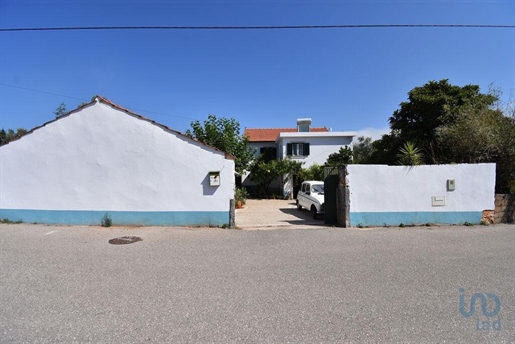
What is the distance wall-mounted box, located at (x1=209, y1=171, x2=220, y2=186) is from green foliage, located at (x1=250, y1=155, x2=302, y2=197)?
41.8 feet

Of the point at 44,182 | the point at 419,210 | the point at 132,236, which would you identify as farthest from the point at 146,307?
the point at 419,210

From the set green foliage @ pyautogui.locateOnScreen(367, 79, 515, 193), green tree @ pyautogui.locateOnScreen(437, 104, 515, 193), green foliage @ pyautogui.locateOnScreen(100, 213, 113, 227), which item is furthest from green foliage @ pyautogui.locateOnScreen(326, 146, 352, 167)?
green foliage @ pyautogui.locateOnScreen(100, 213, 113, 227)

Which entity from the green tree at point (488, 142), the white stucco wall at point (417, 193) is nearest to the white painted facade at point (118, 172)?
the white stucco wall at point (417, 193)

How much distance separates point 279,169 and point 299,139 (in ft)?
13.1

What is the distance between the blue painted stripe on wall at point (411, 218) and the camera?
9.41 m

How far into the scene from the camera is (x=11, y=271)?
16.7ft

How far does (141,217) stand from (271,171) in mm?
13697

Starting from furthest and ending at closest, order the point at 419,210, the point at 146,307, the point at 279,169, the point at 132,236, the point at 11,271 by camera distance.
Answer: the point at 279,169 < the point at 419,210 < the point at 132,236 < the point at 11,271 < the point at 146,307

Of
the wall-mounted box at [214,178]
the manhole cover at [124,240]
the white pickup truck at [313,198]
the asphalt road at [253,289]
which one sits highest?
the wall-mounted box at [214,178]

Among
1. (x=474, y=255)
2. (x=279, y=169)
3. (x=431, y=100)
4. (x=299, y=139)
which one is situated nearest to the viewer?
(x=474, y=255)

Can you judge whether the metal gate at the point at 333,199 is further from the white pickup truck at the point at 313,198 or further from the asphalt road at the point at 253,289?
the asphalt road at the point at 253,289

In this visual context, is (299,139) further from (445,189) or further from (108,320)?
(108,320)

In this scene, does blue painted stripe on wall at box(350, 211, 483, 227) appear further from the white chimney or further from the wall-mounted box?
the white chimney

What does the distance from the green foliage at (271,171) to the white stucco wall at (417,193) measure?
1259 cm
